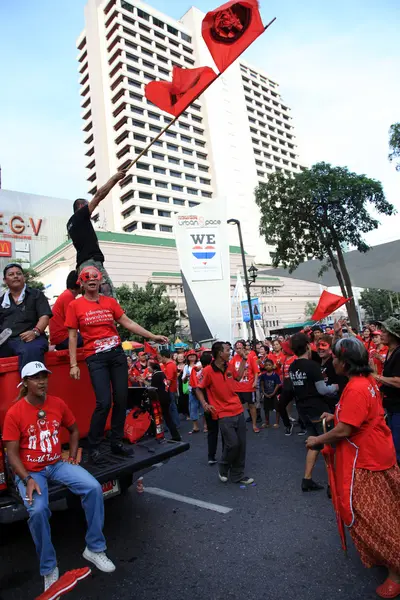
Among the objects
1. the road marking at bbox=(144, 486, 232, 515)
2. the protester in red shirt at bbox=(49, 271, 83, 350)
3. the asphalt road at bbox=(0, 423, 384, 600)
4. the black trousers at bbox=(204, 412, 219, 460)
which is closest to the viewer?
the asphalt road at bbox=(0, 423, 384, 600)

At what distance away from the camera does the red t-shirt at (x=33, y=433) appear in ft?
10.5

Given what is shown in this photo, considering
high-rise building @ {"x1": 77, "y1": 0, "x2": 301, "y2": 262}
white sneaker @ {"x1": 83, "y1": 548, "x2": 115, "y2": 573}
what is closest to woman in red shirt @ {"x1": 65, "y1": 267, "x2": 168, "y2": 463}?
white sneaker @ {"x1": 83, "y1": 548, "x2": 115, "y2": 573}

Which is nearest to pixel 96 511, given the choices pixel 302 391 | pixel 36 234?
pixel 302 391

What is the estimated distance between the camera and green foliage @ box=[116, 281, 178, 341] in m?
38.4

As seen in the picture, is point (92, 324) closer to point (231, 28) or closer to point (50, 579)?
point (50, 579)

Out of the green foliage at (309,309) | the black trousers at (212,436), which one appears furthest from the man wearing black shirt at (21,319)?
the green foliage at (309,309)

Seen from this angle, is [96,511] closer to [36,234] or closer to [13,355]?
[13,355]

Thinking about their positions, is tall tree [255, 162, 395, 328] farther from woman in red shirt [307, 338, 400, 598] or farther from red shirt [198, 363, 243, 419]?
woman in red shirt [307, 338, 400, 598]

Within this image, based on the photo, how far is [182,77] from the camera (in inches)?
200

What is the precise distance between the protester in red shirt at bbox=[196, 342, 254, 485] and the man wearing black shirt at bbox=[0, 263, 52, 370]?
2431 millimetres

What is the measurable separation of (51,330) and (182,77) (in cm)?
346

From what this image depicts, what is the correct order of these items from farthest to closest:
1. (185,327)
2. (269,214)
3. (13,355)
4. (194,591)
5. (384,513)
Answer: (185,327) < (269,214) < (13,355) < (194,591) < (384,513)

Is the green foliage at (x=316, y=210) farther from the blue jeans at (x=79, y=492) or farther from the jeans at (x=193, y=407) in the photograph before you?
the blue jeans at (x=79, y=492)

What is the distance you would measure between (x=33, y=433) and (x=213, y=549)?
1806mm
